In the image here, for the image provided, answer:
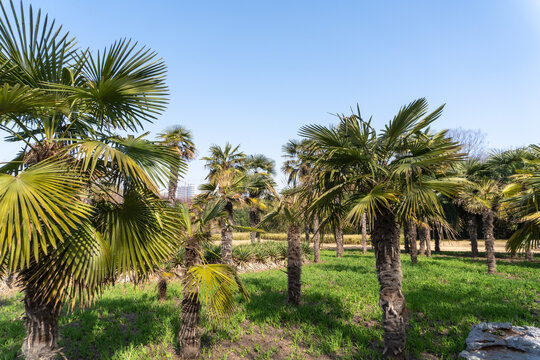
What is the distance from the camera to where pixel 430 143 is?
5879 mm

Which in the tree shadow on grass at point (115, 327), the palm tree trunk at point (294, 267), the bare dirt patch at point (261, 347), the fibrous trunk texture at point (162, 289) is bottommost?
the bare dirt patch at point (261, 347)

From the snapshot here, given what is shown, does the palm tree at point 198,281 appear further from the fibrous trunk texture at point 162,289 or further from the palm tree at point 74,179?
the fibrous trunk texture at point 162,289

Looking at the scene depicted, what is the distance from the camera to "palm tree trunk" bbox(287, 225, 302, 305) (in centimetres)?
887

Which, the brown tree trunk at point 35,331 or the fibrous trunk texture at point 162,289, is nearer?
the brown tree trunk at point 35,331

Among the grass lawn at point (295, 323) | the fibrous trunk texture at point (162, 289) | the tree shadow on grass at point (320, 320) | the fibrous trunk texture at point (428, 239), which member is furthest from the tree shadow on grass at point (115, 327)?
the fibrous trunk texture at point (428, 239)

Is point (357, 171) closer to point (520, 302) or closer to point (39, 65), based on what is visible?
point (39, 65)

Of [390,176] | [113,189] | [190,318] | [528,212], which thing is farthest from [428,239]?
[113,189]

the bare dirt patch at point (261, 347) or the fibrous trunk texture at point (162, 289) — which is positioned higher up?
the fibrous trunk texture at point (162, 289)

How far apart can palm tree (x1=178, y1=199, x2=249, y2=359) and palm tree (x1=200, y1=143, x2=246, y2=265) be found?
2.09 ft

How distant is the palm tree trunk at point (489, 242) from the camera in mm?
14152

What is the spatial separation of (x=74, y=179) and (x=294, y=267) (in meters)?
6.90

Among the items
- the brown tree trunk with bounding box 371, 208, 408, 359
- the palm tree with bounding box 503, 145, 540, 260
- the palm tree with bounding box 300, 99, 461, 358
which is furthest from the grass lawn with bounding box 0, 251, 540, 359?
the palm tree with bounding box 503, 145, 540, 260

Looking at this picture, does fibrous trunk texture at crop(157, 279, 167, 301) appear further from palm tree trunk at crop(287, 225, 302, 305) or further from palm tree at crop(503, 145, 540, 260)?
palm tree at crop(503, 145, 540, 260)

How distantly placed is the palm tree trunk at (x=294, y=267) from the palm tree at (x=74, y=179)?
17.6ft
